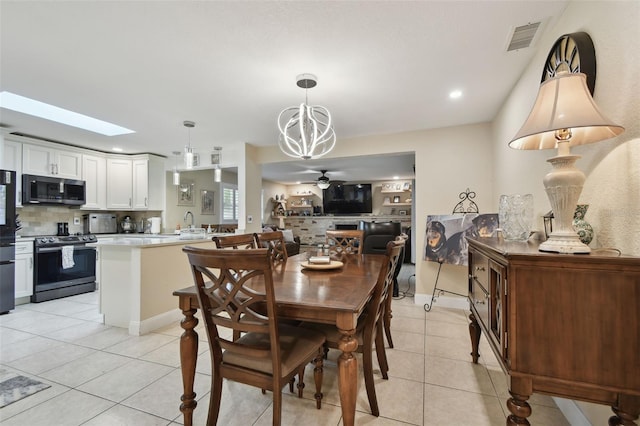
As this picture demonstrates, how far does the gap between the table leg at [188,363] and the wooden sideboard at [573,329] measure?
4.87 ft

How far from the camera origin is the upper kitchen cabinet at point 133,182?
5051mm

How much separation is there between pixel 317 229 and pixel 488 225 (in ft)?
21.2

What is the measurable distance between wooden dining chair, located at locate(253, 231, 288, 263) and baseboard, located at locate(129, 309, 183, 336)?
4.54 feet

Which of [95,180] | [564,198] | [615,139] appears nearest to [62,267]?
[95,180]

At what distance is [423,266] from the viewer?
387 centimetres

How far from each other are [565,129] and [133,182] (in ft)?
20.1

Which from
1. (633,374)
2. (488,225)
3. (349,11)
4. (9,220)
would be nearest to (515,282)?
(633,374)

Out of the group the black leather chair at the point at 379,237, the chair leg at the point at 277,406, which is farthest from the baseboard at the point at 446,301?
the chair leg at the point at 277,406

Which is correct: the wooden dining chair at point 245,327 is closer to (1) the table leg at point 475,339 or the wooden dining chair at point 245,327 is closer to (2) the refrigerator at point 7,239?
(1) the table leg at point 475,339

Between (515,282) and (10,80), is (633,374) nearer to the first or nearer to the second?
(515,282)

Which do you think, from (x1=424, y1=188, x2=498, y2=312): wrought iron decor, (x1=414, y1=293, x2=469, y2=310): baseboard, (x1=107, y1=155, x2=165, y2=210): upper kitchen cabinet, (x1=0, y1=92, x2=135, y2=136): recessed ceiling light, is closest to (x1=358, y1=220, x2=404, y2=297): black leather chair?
(x1=414, y1=293, x2=469, y2=310): baseboard

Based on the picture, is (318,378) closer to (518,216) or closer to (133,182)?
(518,216)

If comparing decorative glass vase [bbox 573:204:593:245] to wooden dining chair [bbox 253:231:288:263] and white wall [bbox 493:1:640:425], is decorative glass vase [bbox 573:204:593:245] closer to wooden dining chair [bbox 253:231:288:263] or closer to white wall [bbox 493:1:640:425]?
white wall [bbox 493:1:640:425]

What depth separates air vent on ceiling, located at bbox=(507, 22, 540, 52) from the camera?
1814 mm
